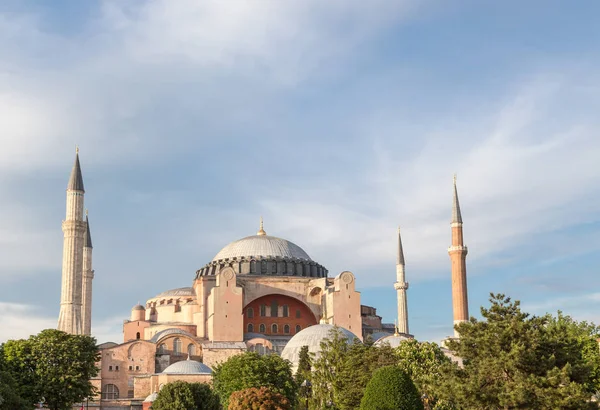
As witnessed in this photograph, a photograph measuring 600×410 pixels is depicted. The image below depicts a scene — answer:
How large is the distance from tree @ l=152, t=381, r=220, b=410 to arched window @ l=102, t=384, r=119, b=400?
15872 mm

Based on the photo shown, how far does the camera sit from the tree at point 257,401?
97.8ft

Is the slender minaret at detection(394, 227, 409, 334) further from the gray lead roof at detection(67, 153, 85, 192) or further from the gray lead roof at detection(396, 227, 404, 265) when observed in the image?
the gray lead roof at detection(67, 153, 85, 192)

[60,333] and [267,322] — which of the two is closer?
[60,333]

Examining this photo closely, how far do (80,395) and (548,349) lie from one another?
20498 mm

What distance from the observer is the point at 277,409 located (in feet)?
97.9

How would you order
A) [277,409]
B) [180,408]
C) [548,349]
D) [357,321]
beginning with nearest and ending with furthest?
[548,349] < [277,409] < [180,408] < [357,321]

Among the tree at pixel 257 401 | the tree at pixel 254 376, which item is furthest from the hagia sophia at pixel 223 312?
the tree at pixel 257 401

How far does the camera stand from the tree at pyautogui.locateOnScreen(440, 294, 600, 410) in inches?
928

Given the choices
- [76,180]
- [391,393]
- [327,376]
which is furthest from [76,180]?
[391,393]

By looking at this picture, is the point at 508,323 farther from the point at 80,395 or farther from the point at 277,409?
the point at 80,395

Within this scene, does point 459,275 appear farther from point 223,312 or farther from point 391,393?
point 391,393

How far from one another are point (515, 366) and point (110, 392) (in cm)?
3158

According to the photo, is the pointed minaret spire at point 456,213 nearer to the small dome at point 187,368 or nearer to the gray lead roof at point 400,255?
the gray lead roof at point 400,255

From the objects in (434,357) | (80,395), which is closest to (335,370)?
(434,357)
